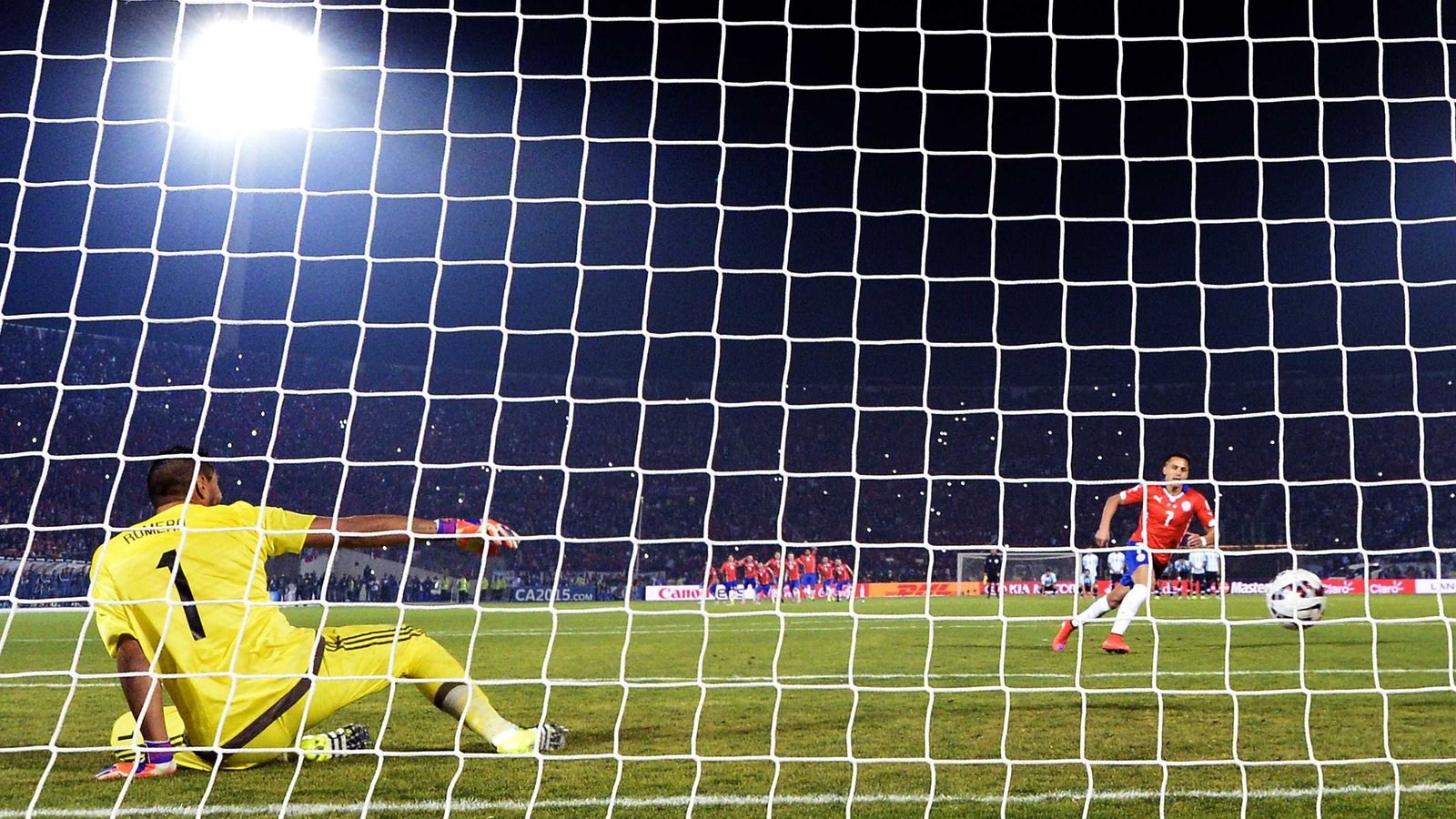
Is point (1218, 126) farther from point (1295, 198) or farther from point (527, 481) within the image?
point (527, 481)

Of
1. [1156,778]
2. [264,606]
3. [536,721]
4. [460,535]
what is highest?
[460,535]

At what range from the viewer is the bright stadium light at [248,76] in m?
7.34

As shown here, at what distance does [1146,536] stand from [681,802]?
604 centimetres

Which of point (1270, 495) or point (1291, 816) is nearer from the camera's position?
point (1291, 816)

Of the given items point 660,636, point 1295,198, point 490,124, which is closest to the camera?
point 660,636

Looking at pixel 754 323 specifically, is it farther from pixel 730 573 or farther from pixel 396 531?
pixel 396 531

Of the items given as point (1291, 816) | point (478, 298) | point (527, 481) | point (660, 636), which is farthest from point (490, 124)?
point (1291, 816)

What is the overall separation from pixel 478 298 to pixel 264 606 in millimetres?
24489

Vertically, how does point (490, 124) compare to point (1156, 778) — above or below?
below

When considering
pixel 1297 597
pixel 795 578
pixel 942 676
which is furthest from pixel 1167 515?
pixel 795 578

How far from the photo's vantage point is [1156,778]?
4430mm

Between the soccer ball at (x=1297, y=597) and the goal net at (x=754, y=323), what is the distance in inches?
18.4

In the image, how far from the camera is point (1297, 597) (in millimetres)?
7621

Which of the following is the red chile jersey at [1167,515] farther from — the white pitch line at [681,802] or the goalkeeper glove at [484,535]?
the goalkeeper glove at [484,535]
